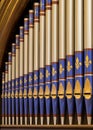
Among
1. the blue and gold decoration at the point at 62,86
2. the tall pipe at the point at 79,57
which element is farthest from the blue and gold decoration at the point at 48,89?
the tall pipe at the point at 79,57

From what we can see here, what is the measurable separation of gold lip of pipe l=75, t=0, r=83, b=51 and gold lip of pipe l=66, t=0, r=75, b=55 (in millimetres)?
58

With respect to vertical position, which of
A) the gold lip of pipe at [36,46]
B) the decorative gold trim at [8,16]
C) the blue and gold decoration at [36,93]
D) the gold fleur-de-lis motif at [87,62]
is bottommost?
the blue and gold decoration at [36,93]

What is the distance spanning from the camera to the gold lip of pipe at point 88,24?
244 cm

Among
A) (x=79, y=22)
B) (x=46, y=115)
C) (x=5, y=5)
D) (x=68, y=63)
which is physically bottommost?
(x=46, y=115)

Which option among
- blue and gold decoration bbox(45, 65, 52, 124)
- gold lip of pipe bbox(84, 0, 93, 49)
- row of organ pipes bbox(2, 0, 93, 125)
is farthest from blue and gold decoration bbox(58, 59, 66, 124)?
gold lip of pipe bbox(84, 0, 93, 49)

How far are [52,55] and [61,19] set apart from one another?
A: 22 cm

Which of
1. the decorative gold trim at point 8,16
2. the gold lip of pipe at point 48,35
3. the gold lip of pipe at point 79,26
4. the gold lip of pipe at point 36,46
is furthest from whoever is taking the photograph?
the decorative gold trim at point 8,16

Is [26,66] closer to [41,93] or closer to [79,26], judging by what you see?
[41,93]

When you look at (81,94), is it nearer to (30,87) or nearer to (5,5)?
(30,87)

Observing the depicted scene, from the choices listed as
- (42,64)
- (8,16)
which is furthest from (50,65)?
(8,16)

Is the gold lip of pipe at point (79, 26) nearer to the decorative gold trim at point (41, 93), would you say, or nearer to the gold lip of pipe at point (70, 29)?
the gold lip of pipe at point (70, 29)

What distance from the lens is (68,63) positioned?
8.39 feet

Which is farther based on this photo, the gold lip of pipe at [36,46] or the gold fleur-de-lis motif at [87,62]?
the gold lip of pipe at [36,46]

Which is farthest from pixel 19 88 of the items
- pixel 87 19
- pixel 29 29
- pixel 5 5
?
pixel 87 19
